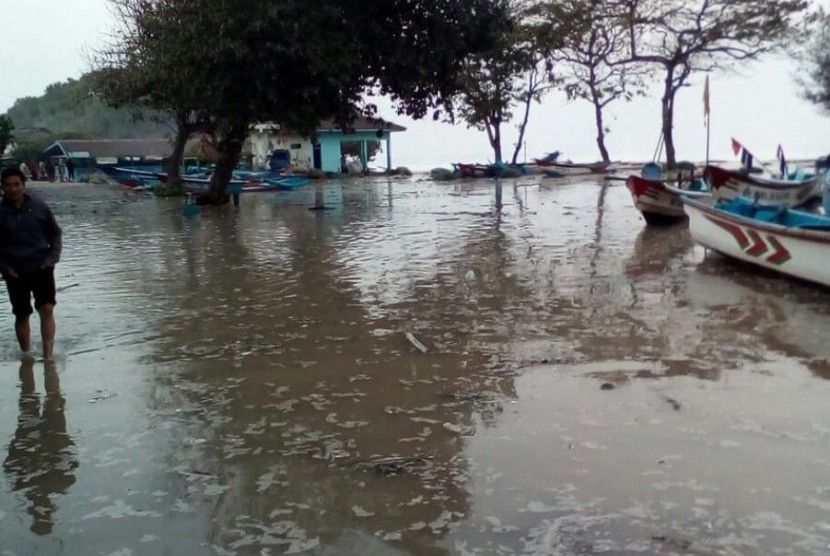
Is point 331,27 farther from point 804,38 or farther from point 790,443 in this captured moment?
point 804,38

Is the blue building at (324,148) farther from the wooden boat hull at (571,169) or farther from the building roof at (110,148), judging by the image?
the wooden boat hull at (571,169)

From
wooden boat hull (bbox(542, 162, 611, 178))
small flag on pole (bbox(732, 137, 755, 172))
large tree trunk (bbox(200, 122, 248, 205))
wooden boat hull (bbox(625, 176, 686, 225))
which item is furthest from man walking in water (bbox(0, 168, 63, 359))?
wooden boat hull (bbox(542, 162, 611, 178))

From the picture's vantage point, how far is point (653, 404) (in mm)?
5277

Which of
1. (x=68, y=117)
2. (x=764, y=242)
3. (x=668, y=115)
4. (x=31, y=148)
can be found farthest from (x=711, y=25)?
(x=68, y=117)

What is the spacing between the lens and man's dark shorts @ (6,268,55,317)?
6.92 meters

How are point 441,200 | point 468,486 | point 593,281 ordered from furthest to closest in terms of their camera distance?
point 441,200 → point 593,281 → point 468,486

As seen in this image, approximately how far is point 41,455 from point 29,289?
8.81 ft

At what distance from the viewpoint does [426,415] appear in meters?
5.21

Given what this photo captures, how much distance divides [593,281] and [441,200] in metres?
15.7

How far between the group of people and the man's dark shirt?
46556 mm

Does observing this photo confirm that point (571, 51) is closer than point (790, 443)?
No

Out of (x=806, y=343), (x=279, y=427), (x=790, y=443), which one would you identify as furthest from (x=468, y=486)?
(x=806, y=343)

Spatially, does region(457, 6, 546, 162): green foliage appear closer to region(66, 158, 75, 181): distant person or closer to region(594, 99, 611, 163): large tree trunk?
region(594, 99, 611, 163): large tree trunk

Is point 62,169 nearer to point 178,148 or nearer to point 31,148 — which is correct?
point 31,148
